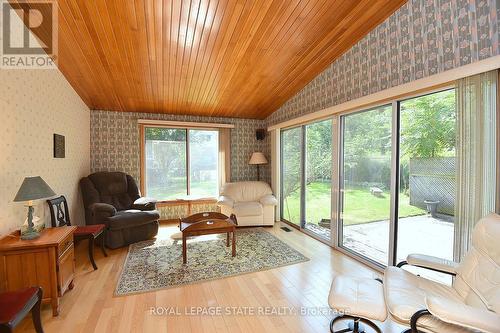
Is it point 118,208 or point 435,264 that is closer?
point 435,264

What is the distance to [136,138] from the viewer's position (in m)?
4.61

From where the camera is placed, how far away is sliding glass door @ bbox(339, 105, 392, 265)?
2.70 meters

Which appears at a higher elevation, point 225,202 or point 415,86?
point 415,86

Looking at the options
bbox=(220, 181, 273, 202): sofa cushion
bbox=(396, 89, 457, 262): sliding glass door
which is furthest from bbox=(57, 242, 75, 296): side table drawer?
bbox=(396, 89, 457, 262): sliding glass door

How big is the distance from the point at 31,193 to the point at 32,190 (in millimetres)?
27

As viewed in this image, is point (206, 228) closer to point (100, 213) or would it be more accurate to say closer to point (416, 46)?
point (100, 213)

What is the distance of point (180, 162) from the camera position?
4.99 meters

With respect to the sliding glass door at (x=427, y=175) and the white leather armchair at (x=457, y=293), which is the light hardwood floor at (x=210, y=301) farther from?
the sliding glass door at (x=427, y=175)

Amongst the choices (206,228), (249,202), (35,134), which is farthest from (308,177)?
(35,134)

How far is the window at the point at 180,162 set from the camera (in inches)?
189

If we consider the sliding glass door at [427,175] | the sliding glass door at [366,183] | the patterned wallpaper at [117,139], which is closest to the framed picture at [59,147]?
the patterned wallpaper at [117,139]

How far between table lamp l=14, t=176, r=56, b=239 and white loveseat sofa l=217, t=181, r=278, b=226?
8.66 ft

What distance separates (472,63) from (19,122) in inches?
152

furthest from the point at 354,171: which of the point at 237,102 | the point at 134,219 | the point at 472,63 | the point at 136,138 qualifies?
the point at 136,138
